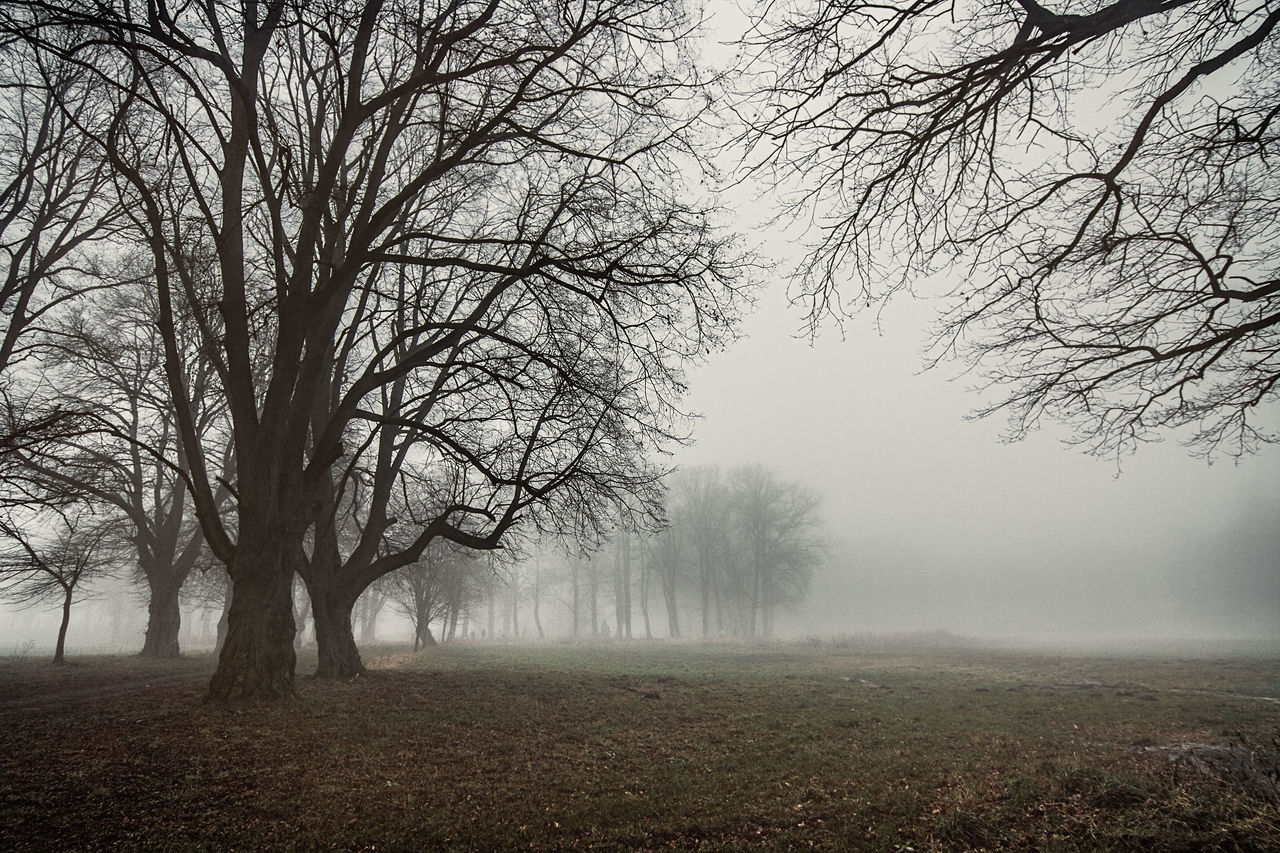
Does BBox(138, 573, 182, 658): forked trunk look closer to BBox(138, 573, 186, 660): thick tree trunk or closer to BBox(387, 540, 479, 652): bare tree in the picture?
BBox(138, 573, 186, 660): thick tree trunk

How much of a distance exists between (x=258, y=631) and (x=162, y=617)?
50.5ft

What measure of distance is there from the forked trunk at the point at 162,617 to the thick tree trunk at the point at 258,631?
14588 millimetres

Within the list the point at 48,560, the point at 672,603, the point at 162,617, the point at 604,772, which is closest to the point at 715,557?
the point at 672,603

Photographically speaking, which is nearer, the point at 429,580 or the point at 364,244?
the point at 364,244

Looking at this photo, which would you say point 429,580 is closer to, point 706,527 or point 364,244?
point 364,244

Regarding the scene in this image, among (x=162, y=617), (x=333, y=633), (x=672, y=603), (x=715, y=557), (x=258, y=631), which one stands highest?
(x=715, y=557)

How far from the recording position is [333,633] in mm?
13273

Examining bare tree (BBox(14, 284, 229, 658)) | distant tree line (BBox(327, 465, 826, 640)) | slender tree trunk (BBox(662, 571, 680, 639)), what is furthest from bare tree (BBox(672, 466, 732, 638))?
bare tree (BBox(14, 284, 229, 658))

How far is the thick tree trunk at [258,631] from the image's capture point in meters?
8.63

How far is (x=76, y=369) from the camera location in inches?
732

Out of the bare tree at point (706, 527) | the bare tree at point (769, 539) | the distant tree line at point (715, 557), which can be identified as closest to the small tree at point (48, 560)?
the distant tree line at point (715, 557)

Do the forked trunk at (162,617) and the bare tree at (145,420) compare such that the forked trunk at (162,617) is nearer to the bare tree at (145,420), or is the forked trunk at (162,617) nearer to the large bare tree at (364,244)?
the bare tree at (145,420)

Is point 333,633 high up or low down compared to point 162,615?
down

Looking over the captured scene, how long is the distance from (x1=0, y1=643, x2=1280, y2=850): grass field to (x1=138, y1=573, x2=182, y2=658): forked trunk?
27.3 feet
